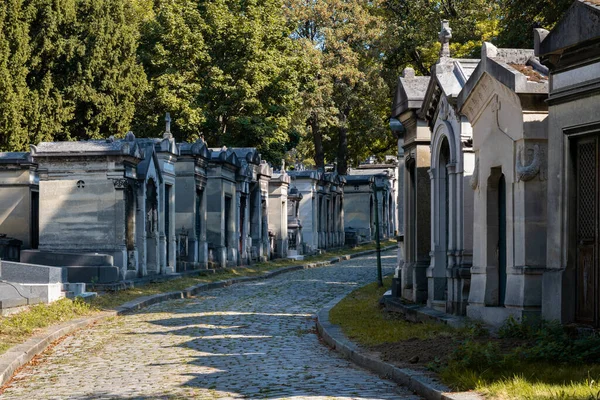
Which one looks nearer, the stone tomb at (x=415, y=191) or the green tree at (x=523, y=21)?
the stone tomb at (x=415, y=191)

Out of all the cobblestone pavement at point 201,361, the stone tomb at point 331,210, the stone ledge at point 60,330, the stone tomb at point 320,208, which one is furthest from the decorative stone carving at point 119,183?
the stone tomb at point 331,210

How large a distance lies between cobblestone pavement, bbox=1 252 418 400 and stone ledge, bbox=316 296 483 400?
0.11 m

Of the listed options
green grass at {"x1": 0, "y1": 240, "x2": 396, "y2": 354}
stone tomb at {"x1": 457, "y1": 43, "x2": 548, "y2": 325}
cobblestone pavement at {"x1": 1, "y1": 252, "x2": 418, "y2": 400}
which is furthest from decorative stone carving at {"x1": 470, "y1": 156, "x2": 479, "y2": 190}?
green grass at {"x1": 0, "y1": 240, "x2": 396, "y2": 354}

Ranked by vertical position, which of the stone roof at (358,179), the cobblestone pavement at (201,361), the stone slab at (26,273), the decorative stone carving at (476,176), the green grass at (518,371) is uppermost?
the stone roof at (358,179)

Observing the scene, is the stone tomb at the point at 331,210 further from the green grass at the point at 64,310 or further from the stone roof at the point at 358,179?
the green grass at the point at 64,310

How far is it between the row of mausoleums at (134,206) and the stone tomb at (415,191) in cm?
705

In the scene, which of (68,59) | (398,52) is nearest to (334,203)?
(398,52)

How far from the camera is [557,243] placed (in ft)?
32.7

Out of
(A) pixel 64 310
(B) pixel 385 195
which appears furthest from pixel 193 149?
(B) pixel 385 195

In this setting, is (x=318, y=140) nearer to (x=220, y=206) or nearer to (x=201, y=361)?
(x=220, y=206)

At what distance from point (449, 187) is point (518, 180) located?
3248 millimetres

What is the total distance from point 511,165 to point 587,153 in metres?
1.64

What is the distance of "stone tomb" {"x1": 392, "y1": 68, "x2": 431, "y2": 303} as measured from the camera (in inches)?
638

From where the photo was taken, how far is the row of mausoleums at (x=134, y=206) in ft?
73.3
